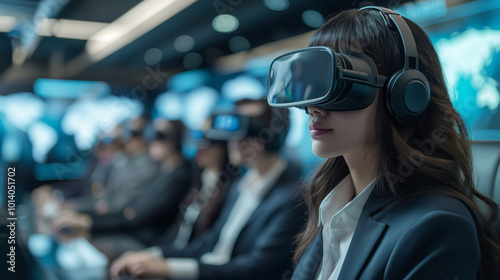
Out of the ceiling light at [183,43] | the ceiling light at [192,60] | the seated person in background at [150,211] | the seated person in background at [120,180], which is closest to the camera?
the seated person in background at [150,211]

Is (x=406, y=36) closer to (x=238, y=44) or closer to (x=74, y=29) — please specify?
(x=74, y=29)

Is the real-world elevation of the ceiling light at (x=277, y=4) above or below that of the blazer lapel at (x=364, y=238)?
above

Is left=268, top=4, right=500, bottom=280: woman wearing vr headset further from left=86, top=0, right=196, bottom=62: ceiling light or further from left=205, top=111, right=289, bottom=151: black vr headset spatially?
left=86, top=0, right=196, bottom=62: ceiling light

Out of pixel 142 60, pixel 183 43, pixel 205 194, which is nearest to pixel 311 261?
pixel 205 194

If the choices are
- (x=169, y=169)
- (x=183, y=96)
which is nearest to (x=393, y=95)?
(x=169, y=169)

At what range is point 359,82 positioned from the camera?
0.70 metres

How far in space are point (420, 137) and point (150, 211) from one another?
2.07m

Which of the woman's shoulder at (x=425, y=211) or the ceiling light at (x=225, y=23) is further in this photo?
the ceiling light at (x=225, y=23)

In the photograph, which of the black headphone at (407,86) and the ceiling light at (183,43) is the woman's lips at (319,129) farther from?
the ceiling light at (183,43)

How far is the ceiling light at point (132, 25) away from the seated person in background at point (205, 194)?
4.79ft

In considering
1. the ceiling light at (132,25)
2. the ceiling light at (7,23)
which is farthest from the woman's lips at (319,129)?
the ceiling light at (132,25)

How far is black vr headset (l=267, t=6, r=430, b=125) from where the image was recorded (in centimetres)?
70

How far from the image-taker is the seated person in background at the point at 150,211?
2.15 metres

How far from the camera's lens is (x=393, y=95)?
0.72 meters
